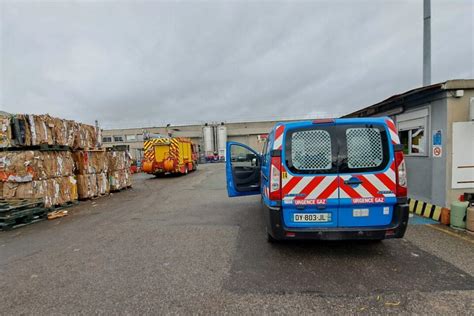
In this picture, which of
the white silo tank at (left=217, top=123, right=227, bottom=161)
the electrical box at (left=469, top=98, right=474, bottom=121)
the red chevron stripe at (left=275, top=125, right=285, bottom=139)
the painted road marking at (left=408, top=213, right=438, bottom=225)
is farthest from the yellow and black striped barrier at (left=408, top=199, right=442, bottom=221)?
the white silo tank at (left=217, top=123, right=227, bottom=161)

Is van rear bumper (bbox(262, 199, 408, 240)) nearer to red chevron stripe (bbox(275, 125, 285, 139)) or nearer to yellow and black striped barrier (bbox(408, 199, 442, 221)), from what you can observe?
red chevron stripe (bbox(275, 125, 285, 139))

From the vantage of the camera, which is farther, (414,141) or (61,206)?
(61,206)

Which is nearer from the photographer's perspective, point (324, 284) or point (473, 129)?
point (324, 284)

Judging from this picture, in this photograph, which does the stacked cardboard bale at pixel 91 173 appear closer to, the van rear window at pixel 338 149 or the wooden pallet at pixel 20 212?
the wooden pallet at pixel 20 212

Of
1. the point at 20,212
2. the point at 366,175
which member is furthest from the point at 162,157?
the point at 366,175

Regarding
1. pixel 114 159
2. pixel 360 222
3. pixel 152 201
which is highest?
pixel 114 159

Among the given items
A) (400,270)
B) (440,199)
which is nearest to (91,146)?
(400,270)

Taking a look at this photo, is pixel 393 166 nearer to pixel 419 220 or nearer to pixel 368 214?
pixel 368 214

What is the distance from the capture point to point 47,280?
3086mm

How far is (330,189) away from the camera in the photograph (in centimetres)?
313

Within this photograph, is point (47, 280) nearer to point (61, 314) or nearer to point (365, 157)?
point (61, 314)

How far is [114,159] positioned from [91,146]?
4.33 ft

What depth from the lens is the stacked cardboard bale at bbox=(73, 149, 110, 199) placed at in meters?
8.55

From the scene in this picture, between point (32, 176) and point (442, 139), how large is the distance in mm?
10601
